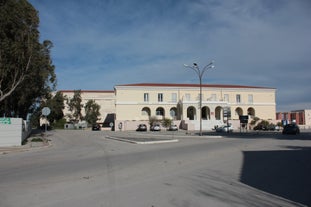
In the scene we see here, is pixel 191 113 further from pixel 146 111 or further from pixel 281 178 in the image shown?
pixel 281 178

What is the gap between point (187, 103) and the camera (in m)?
69.4

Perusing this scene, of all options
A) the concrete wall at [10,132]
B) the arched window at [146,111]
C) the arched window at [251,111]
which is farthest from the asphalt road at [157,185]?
the arched window at [251,111]

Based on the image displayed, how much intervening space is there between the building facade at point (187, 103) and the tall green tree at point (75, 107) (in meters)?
16.8

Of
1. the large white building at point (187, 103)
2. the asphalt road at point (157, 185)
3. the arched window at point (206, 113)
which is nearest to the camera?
the asphalt road at point (157, 185)

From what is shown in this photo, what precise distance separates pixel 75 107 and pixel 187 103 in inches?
1284

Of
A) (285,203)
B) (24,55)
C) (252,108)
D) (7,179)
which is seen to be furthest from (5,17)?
(252,108)

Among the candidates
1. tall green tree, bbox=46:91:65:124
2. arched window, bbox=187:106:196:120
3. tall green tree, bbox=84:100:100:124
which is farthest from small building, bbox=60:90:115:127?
arched window, bbox=187:106:196:120

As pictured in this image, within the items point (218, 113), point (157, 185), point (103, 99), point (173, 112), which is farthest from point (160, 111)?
point (157, 185)

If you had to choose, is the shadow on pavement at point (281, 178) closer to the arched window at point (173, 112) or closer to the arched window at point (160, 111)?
the arched window at point (160, 111)

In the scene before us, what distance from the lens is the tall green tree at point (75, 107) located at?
81.7 meters

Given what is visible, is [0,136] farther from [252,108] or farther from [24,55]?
[252,108]

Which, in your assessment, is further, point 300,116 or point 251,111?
point 300,116

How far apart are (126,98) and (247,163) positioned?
59433mm

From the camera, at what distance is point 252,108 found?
7750 centimetres
